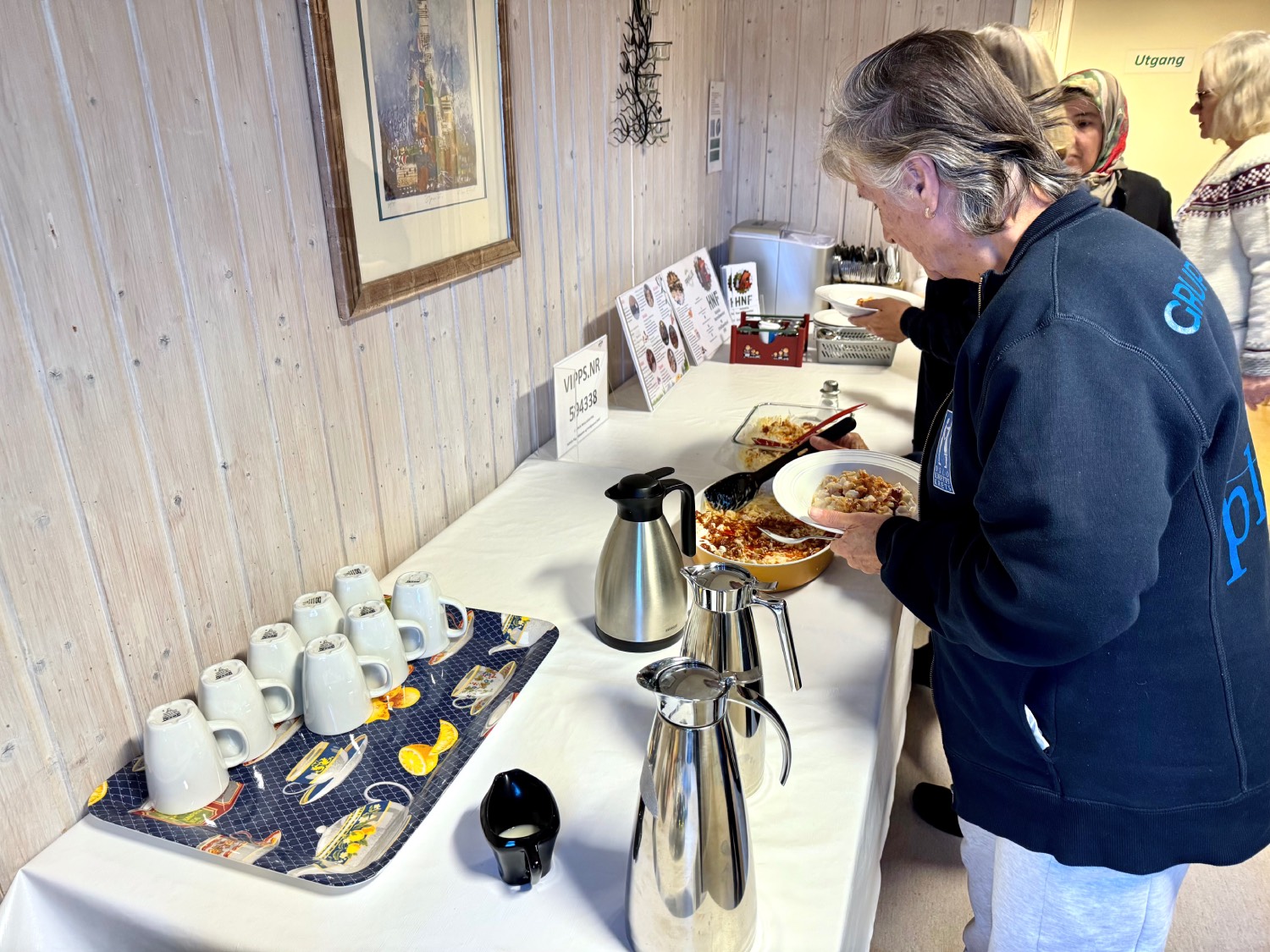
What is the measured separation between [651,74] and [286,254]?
1.45 m

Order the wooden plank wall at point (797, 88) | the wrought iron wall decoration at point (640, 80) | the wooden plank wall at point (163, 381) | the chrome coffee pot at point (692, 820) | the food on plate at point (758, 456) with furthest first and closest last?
the wooden plank wall at point (797, 88) < the wrought iron wall decoration at point (640, 80) < the food on plate at point (758, 456) < the wooden plank wall at point (163, 381) < the chrome coffee pot at point (692, 820)

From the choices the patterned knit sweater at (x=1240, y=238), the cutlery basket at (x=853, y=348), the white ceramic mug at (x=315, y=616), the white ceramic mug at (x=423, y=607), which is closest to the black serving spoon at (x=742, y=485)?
the white ceramic mug at (x=423, y=607)

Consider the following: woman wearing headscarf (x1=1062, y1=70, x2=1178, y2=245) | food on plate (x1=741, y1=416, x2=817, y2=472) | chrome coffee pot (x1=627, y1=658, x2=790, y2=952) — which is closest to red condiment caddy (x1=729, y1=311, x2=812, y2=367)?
food on plate (x1=741, y1=416, x2=817, y2=472)

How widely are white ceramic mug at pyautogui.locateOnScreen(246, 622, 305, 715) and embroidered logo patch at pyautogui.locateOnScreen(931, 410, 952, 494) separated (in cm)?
77

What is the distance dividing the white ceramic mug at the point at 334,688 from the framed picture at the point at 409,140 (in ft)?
1.61

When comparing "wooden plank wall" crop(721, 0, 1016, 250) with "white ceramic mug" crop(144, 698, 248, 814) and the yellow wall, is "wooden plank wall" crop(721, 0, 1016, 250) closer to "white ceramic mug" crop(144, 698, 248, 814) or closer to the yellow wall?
"white ceramic mug" crop(144, 698, 248, 814)

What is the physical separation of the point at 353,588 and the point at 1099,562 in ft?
2.88

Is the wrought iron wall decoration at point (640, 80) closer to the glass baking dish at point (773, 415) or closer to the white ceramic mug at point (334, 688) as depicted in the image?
the glass baking dish at point (773, 415)

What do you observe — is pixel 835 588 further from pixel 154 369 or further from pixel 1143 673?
pixel 154 369

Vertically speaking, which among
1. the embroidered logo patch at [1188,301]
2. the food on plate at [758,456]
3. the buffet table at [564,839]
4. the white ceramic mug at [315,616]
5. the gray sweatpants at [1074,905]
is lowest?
the gray sweatpants at [1074,905]

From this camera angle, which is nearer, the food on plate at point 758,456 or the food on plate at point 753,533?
the food on plate at point 753,533

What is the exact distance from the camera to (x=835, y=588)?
1.35m

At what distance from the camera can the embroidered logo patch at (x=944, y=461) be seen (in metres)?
0.94

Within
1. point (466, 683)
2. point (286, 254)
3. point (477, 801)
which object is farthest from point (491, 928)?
point (286, 254)
